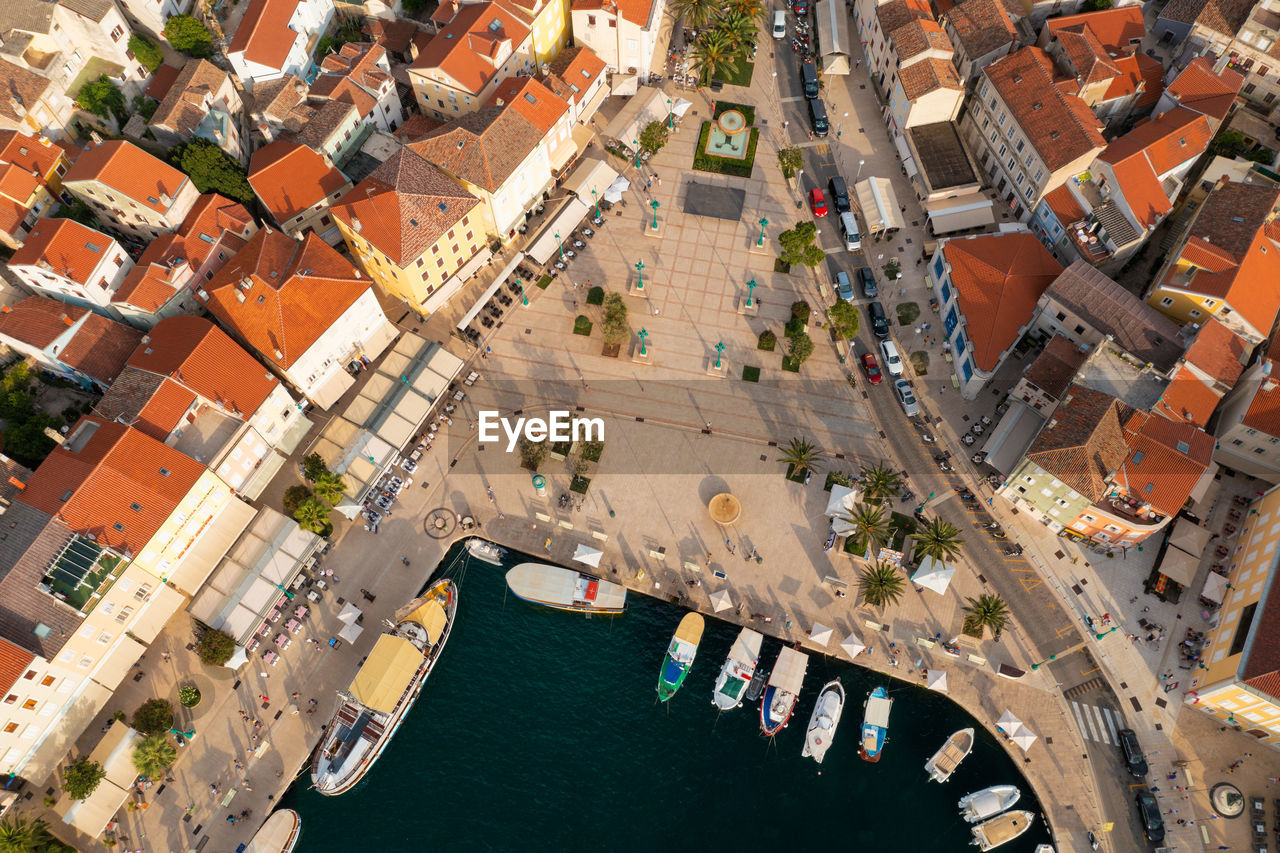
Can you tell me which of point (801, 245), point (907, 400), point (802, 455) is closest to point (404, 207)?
point (801, 245)

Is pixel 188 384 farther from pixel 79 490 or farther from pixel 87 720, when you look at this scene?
pixel 87 720

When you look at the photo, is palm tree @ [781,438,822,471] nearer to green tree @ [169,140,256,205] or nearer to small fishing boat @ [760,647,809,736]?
small fishing boat @ [760,647,809,736]

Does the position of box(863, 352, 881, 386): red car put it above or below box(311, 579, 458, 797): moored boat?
above

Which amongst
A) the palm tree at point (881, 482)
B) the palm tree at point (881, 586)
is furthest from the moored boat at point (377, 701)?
the palm tree at point (881, 482)

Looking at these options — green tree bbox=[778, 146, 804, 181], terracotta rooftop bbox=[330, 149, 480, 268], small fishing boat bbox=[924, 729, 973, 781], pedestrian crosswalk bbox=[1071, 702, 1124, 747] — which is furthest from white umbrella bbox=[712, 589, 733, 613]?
green tree bbox=[778, 146, 804, 181]

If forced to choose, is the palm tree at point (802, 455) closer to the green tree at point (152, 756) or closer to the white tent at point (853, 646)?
the white tent at point (853, 646)
